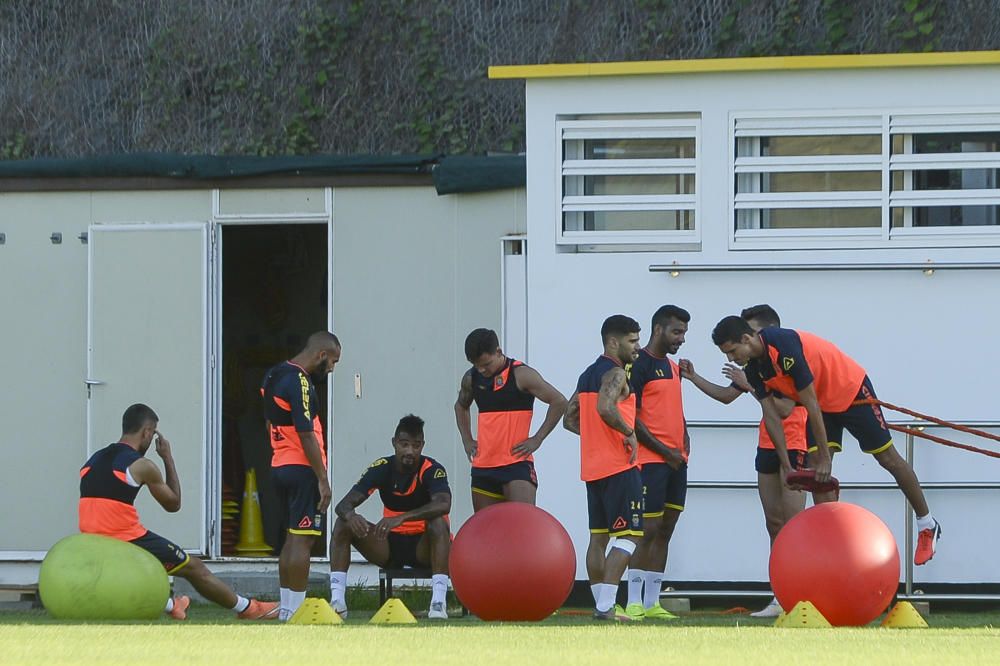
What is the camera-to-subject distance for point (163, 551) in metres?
9.99

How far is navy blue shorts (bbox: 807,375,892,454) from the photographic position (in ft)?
32.1

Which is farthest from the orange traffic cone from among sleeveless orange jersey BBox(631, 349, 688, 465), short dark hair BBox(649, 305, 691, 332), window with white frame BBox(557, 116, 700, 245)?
short dark hair BBox(649, 305, 691, 332)

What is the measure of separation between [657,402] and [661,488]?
1.60 feet

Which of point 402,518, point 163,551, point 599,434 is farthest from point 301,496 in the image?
point 599,434

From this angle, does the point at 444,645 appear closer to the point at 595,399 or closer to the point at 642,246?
the point at 595,399

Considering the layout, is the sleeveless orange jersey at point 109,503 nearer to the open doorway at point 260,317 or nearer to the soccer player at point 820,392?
the soccer player at point 820,392

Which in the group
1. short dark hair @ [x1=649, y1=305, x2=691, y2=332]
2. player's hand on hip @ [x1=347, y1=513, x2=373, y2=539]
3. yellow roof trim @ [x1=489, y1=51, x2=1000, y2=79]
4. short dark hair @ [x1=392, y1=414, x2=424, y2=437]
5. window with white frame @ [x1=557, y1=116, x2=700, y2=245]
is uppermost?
yellow roof trim @ [x1=489, y1=51, x2=1000, y2=79]

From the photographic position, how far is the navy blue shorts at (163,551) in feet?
32.8

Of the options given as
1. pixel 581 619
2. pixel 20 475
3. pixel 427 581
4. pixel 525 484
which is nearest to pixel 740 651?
pixel 581 619

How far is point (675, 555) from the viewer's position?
424 inches

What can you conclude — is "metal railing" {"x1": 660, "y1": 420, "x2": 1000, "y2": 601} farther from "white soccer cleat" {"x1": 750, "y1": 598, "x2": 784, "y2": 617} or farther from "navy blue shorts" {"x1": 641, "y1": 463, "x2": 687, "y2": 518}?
"navy blue shorts" {"x1": 641, "y1": 463, "x2": 687, "y2": 518}

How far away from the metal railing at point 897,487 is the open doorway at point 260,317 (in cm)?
464

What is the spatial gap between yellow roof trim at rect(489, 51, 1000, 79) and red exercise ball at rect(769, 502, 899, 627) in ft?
11.3

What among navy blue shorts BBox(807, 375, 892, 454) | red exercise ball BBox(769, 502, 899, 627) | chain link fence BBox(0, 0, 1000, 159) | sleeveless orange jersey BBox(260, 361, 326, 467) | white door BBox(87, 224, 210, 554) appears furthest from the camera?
chain link fence BBox(0, 0, 1000, 159)
